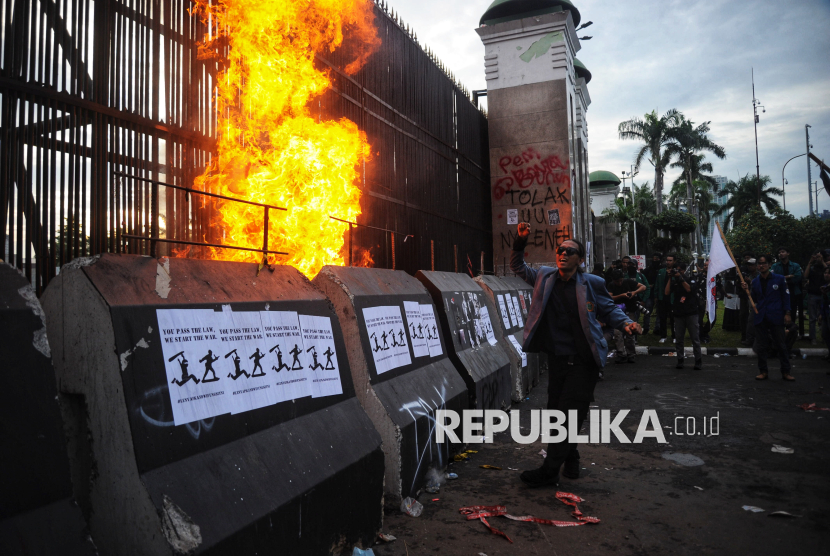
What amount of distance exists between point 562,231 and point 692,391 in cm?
882

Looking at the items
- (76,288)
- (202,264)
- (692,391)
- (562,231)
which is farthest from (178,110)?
(562,231)

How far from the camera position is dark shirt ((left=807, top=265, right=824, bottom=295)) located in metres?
12.7

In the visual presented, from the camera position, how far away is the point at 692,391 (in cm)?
878

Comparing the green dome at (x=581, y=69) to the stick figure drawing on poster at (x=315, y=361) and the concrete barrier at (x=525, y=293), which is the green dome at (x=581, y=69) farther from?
the stick figure drawing on poster at (x=315, y=361)

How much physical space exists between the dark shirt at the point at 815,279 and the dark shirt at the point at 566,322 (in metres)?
10.8

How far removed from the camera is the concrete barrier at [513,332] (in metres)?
8.40

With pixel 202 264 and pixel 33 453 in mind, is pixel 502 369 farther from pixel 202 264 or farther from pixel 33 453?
pixel 33 453

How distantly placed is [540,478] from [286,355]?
2.59m

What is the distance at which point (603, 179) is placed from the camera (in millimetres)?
50250

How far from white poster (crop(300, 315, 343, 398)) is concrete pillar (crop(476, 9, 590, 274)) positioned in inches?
545

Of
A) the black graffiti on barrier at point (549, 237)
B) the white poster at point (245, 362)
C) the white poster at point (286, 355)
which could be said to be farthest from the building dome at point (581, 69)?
the white poster at point (245, 362)

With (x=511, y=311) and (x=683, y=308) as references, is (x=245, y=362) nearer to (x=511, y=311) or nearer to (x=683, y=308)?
(x=511, y=311)

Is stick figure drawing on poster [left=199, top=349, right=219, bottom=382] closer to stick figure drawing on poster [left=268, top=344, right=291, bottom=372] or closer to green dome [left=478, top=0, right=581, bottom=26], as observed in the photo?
stick figure drawing on poster [left=268, top=344, right=291, bottom=372]

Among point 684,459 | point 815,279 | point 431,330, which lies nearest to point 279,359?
point 431,330
